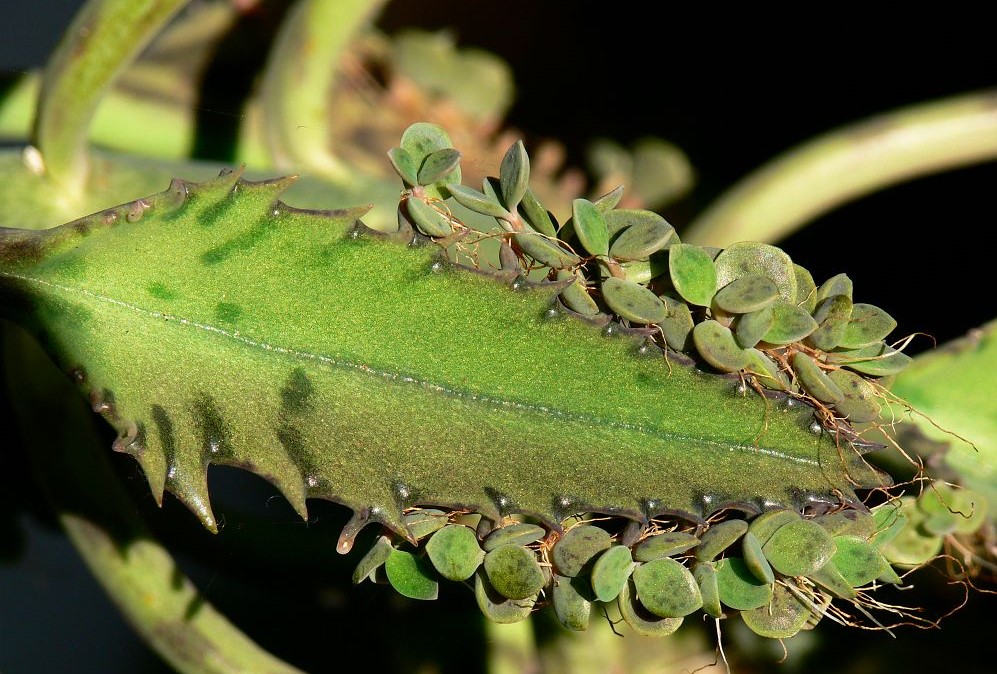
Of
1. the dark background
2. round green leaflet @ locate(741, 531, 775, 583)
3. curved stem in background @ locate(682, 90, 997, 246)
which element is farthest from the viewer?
the dark background

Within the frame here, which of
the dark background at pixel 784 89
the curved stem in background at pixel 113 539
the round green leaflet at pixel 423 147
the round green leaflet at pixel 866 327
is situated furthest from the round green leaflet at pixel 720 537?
the dark background at pixel 784 89

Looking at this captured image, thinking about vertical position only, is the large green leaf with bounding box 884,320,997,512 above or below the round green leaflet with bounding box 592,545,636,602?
above

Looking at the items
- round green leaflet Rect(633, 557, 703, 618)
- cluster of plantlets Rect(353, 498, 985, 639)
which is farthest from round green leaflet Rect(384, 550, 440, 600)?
round green leaflet Rect(633, 557, 703, 618)

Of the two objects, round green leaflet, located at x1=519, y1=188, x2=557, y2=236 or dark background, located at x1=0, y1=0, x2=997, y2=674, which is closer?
round green leaflet, located at x1=519, y1=188, x2=557, y2=236

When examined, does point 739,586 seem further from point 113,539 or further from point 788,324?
point 113,539

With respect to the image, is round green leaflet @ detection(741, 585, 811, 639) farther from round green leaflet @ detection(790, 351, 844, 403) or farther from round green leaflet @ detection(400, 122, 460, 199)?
round green leaflet @ detection(400, 122, 460, 199)

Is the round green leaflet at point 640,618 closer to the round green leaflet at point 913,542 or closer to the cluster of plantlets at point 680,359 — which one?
the cluster of plantlets at point 680,359
